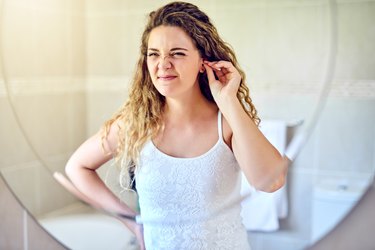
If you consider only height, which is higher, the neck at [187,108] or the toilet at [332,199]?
the neck at [187,108]

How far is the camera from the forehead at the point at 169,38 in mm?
526

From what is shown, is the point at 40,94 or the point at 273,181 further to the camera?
the point at 40,94

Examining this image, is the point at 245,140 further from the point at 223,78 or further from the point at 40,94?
the point at 40,94

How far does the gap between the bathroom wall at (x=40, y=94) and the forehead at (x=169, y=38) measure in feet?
0.40

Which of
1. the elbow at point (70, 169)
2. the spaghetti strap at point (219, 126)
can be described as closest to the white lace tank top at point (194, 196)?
the spaghetti strap at point (219, 126)

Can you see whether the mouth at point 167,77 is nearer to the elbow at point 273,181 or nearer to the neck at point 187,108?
the neck at point 187,108

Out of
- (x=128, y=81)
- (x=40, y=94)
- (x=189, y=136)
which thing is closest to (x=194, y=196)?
(x=189, y=136)

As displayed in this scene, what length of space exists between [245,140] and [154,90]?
14 centimetres

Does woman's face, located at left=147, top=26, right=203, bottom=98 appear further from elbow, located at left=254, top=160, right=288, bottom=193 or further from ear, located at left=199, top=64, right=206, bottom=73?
elbow, located at left=254, top=160, right=288, bottom=193

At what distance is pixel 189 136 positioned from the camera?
1.80 ft

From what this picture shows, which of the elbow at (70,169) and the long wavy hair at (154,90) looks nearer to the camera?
the long wavy hair at (154,90)

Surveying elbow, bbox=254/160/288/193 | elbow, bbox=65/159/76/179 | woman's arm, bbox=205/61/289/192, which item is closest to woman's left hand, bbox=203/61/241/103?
woman's arm, bbox=205/61/289/192

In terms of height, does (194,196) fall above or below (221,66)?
below

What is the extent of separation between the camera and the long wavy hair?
0.52m
